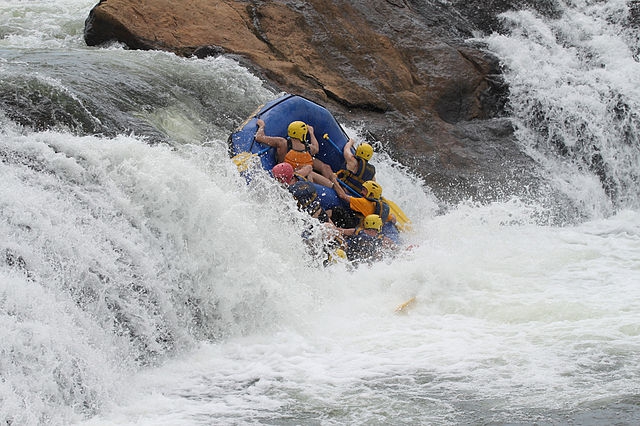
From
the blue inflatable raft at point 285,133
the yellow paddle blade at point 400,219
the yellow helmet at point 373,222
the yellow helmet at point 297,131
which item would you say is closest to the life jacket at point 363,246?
the yellow helmet at point 373,222

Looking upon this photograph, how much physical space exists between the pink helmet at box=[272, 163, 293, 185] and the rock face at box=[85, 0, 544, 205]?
119 inches

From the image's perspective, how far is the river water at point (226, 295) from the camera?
4.41m

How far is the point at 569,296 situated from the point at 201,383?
309cm

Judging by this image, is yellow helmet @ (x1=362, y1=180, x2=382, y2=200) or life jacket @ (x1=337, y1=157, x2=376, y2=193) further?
life jacket @ (x1=337, y1=157, x2=376, y2=193)

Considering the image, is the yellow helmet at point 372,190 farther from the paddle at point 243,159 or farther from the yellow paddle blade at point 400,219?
the paddle at point 243,159

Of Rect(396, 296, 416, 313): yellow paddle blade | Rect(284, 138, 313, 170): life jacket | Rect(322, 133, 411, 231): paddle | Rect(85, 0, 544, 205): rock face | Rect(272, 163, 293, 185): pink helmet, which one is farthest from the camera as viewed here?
Rect(85, 0, 544, 205): rock face

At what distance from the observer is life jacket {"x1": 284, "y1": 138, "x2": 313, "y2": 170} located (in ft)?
26.8

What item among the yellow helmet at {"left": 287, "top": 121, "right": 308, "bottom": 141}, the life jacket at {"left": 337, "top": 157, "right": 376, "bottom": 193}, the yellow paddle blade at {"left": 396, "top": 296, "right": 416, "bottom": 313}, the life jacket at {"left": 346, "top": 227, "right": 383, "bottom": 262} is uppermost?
the yellow helmet at {"left": 287, "top": 121, "right": 308, "bottom": 141}

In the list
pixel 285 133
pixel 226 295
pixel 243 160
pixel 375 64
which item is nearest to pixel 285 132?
pixel 285 133

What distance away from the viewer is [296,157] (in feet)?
26.9

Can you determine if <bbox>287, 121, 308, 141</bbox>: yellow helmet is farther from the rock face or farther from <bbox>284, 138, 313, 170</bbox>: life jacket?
the rock face

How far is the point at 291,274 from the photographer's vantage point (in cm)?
662

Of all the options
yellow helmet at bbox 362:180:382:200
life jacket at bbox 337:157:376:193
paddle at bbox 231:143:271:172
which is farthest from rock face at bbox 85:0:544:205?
paddle at bbox 231:143:271:172

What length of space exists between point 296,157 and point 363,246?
1096mm
